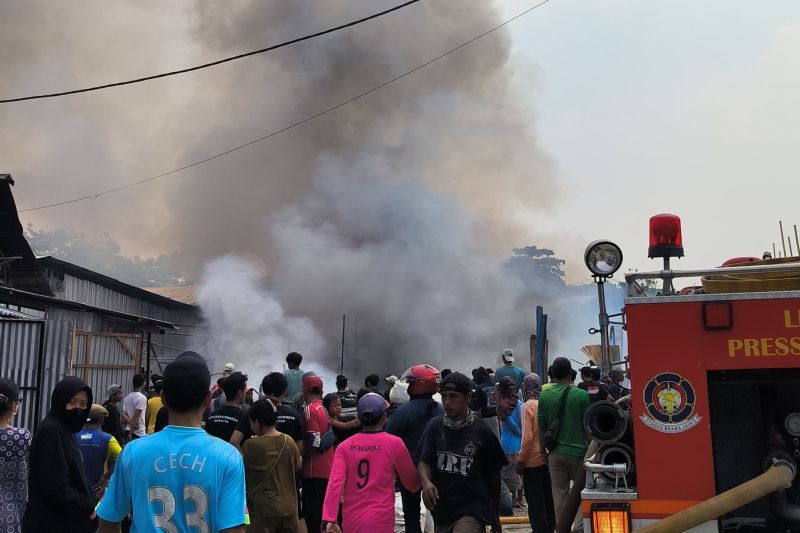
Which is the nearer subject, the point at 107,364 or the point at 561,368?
the point at 561,368

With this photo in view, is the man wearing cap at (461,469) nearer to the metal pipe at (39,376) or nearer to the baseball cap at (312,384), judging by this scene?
the baseball cap at (312,384)

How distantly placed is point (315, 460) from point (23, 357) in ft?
19.1

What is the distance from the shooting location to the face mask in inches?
185

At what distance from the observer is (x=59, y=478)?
4527 mm

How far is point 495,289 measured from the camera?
1192 inches

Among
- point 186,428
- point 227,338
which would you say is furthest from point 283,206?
point 186,428

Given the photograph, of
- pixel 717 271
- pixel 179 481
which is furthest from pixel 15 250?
pixel 717 271

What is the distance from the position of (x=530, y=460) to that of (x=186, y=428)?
17.3 ft

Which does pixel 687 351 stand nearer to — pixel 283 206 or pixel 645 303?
pixel 645 303

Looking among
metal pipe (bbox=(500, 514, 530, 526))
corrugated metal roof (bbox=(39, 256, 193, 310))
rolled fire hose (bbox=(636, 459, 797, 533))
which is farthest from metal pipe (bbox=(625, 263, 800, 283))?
corrugated metal roof (bbox=(39, 256, 193, 310))

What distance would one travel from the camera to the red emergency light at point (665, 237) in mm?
4168

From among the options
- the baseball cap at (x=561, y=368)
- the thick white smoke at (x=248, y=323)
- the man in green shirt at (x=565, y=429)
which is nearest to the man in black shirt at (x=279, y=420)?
the man in green shirt at (x=565, y=429)

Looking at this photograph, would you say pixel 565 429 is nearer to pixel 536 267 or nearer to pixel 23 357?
pixel 23 357

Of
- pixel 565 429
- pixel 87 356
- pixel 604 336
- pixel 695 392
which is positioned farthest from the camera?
pixel 87 356
